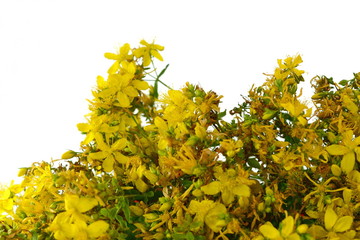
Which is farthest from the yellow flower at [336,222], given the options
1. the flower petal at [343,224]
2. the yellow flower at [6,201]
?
the yellow flower at [6,201]

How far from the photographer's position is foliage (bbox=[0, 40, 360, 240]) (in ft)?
3.45

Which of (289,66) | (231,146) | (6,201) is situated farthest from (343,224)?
(6,201)

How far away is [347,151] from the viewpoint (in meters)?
1.13

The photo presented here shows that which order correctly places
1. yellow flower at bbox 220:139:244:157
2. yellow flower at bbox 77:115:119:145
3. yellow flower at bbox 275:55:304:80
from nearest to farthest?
yellow flower at bbox 220:139:244:157 < yellow flower at bbox 77:115:119:145 < yellow flower at bbox 275:55:304:80

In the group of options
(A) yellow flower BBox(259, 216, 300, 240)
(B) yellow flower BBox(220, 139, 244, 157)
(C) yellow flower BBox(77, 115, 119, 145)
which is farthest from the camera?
(C) yellow flower BBox(77, 115, 119, 145)

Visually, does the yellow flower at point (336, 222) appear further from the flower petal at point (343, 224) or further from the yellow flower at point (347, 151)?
the yellow flower at point (347, 151)

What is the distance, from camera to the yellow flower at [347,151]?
1121mm

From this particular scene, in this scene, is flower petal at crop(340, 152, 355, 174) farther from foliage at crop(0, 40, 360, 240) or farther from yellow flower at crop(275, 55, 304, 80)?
yellow flower at crop(275, 55, 304, 80)

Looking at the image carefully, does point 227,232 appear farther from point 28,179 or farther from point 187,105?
point 28,179

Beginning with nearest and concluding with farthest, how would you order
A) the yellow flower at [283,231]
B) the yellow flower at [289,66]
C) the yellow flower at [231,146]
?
the yellow flower at [283,231] → the yellow flower at [231,146] → the yellow flower at [289,66]

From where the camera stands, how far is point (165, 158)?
1.08 metres

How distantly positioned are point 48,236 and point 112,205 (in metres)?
0.16

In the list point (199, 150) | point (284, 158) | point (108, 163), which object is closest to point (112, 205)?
point (108, 163)

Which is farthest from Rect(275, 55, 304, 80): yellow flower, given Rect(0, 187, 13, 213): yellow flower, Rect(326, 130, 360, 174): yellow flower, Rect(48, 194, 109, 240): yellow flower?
Rect(0, 187, 13, 213): yellow flower
